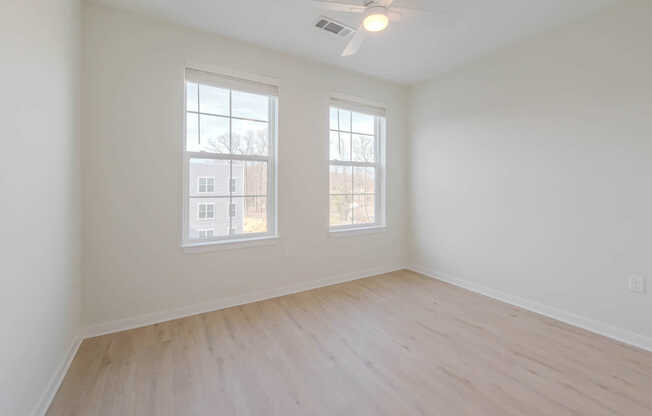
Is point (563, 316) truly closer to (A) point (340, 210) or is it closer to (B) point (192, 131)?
(A) point (340, 210)

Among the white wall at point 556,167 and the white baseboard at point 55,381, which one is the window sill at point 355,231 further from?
the white baseboard at point 55,381

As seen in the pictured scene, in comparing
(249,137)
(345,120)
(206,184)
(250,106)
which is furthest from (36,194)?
(345,120)

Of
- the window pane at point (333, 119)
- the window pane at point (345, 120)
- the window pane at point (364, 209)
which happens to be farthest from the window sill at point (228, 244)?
the window pane at point (345, 120)

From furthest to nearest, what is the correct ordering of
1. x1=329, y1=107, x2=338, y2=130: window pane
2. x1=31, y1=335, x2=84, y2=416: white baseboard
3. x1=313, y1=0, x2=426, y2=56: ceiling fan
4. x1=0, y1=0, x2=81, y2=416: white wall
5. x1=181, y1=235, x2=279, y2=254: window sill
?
x1=329, y1=107, x2=338, y2=130: window pane < x1=181, y1=235, x2=279, y2=254: window sill < x1=313, y1=0, x2=426, y2=56: ceiling fan < x1=31, y1=335, x2=84, y2=416: white baseboard < x1=0, y1=0, x2=81, y2=416: white wall

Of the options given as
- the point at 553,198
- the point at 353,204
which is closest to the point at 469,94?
the point at 553,198

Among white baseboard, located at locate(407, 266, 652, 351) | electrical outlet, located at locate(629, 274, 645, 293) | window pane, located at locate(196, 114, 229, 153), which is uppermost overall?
window pane, located at locate(196, 114, 229, 153)

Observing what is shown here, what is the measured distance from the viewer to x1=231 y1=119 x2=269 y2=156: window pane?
2.85 meters

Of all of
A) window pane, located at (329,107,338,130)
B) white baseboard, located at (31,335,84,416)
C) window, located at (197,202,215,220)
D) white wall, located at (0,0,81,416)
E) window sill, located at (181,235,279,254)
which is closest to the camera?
white wall, located at (0,0,81,416)

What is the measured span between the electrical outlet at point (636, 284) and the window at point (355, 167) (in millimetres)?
2418

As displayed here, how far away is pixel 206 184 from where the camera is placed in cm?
271

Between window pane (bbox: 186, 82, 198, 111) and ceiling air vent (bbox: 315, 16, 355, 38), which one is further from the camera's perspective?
window pane (bbox: 186, 82, 198, 111)

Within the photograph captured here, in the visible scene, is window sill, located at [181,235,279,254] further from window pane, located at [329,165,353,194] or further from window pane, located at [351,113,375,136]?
window pane, located at [351,113,375,136]

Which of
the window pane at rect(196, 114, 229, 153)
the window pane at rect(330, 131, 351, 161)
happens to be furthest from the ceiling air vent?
the window pane at rect(196, 114, 229, 153)

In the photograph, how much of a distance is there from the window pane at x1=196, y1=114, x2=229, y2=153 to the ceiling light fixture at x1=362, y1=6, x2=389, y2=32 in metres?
1.59
